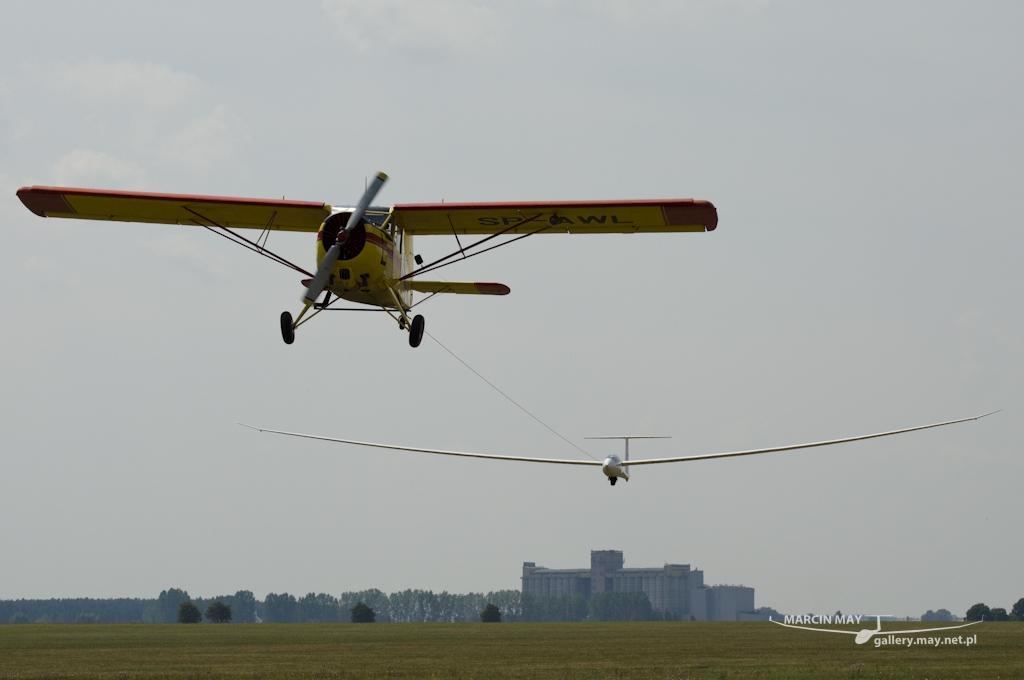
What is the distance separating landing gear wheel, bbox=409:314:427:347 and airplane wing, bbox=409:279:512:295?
2301 millimetres

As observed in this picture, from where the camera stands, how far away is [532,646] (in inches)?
1953

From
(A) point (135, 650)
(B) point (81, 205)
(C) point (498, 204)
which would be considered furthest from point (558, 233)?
(A) point (135, 650)

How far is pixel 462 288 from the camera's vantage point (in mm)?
27609

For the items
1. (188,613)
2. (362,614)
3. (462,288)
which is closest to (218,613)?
(188,613)

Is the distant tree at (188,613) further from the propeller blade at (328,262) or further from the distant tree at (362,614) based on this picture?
the propeller blade at (328,262)

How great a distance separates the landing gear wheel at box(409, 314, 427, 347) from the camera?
2434cm

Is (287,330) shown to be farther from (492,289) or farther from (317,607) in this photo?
(317,607)

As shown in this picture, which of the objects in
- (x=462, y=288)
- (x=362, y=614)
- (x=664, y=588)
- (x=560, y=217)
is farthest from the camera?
(x=664, y=588)

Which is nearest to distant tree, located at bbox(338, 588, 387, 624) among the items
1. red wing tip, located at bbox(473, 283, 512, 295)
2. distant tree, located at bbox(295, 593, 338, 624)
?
distant tree, located at bbox(295, 593, 338, 624)

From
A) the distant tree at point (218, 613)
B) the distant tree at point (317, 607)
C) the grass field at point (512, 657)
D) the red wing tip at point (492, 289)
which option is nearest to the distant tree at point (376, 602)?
the distant tree at point (317, 607)

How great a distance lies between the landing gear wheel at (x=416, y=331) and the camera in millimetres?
24344

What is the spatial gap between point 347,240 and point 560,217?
18.3 feet

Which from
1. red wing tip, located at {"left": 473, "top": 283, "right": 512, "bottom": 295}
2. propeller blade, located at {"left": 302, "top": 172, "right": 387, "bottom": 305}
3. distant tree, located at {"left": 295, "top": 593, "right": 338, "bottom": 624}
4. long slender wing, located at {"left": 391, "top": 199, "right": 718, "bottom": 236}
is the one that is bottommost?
distant tree, located at {"left": 295, "top": 593, "right": 338, "bottom": 624}

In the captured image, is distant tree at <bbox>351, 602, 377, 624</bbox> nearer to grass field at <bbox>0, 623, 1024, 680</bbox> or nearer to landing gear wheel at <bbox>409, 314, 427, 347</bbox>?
grass field at <bbox>0, 623, 1024, 680</bbox>
